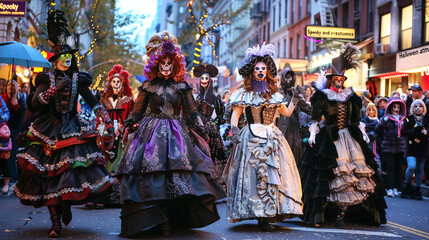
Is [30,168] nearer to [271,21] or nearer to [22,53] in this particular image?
[22,53]

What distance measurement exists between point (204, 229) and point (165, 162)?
4.53 feet

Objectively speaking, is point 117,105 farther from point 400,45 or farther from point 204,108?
point 400,45

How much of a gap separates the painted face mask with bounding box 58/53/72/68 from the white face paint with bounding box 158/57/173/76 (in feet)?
3.63

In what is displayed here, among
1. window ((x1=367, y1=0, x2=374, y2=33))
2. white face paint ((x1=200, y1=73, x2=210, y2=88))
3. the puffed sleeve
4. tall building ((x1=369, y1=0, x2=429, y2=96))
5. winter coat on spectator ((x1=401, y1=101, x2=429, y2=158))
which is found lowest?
winter coat on spectator ((x1=401, y1=101, x2=429, y2=158))

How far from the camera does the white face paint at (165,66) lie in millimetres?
7965

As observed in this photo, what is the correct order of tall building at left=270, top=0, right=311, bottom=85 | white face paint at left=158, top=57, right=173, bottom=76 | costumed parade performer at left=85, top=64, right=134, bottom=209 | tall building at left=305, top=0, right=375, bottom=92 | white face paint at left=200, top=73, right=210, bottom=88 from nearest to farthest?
white face paint at left=158, top=57, right=173, bottom=76 → costumed parade performer at left=85, top=64, right=134, bottom=209 → white face paint at left=200, top=73, right=210, bottom=88 → tall building at left=305, top=0, right=375, bottom=92 → tall building at left=270, top=0, right=311, bottom=85

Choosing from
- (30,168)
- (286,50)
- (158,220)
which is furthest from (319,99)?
(286,50)

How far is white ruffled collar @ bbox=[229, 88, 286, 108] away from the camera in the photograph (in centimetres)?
870

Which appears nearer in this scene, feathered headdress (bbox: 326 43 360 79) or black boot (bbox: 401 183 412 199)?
feathered headdress (bbox: 326 43 360 79)

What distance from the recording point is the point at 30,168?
734 centimetres

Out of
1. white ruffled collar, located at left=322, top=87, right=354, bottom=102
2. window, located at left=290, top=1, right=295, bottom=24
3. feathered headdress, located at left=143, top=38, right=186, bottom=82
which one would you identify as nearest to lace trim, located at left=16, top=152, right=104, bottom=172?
feathered headdress, located at left=143, top=38, right=186, bottom=82

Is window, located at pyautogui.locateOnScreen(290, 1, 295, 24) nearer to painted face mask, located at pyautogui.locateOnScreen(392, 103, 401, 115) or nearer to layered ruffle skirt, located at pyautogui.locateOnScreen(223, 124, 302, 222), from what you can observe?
painted face mask, located at pyautogui.locateOnScreen(392, 103, 401, 115)

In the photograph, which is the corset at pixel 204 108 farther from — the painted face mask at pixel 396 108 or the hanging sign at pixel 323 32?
the hanging sign at pixel 323 32

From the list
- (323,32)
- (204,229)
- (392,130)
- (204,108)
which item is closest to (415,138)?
(392,130)
